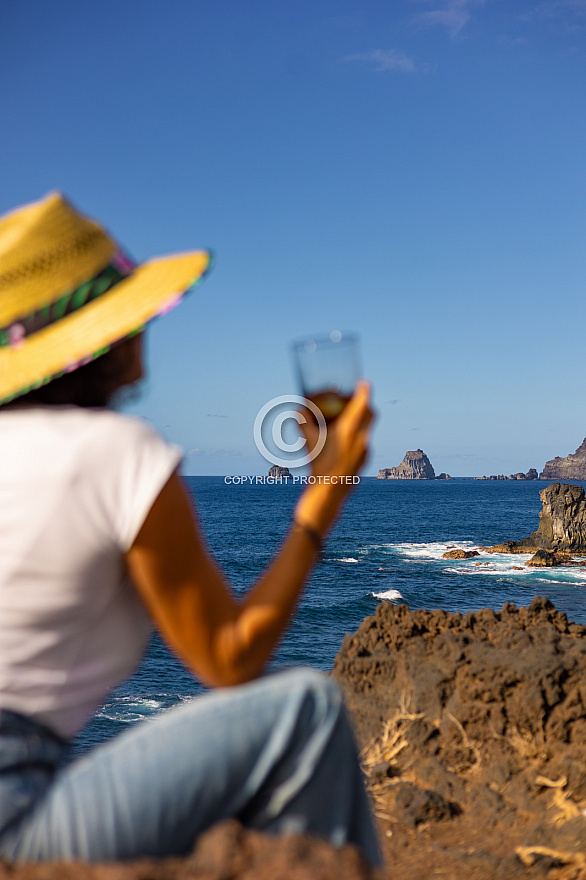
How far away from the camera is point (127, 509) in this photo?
51.8 inches

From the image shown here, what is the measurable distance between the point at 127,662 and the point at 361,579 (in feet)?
148

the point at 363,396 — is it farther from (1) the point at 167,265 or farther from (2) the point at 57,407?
(2) the point at 57,407

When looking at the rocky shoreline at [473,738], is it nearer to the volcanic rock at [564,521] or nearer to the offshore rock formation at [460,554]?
the offshore rock formation at [460,554]

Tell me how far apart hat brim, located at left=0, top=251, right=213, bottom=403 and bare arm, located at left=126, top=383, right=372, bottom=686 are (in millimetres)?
408

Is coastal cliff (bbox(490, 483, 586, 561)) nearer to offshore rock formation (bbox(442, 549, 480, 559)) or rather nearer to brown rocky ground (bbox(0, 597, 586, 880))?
offshore rock formation (bbox(442, 549, 480, 559))

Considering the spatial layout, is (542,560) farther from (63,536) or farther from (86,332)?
(63,536)

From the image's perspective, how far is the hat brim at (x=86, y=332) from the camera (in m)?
1.54

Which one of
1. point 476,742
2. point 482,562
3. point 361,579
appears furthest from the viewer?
point 482,562

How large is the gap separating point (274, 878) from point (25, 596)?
69cm

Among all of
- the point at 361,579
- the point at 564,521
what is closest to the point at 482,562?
the point at 564,521

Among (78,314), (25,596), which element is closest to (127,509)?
(25,596)

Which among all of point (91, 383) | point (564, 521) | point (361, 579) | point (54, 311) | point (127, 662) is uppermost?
point (54, 311)

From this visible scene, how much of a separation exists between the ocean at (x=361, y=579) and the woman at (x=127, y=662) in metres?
19.0

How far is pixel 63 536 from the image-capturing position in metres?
1.34
